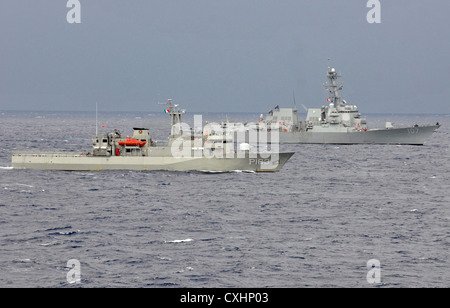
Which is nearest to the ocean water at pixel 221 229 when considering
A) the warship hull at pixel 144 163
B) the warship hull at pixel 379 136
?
the warship hull at pixel 144 163

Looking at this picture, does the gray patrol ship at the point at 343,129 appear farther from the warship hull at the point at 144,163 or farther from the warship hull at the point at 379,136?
the warship hull at the point at 144,163

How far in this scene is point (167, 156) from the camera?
51156mm

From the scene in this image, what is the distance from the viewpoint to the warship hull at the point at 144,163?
166 feet

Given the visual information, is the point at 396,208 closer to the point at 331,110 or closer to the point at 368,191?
the point at 368,191

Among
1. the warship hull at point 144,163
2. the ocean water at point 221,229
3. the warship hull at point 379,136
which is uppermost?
the warship hull at point 379,136

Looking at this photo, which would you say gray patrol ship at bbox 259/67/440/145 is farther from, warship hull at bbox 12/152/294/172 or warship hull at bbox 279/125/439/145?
warship hull at bbox 12/152/294/172

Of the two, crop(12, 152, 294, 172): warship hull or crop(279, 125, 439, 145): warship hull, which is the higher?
crop(279, 125, 439, 145): warship hull

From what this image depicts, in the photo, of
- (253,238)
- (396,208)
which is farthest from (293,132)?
(253,238)

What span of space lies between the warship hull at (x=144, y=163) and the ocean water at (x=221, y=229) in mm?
891

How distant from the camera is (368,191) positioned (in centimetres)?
4306

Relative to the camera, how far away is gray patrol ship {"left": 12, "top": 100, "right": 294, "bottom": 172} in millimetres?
50250

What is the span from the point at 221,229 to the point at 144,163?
23.8 meters

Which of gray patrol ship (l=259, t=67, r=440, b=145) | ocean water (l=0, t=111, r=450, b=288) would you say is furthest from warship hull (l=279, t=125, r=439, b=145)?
ocean water (l=0, t=111, r=450, b=288)

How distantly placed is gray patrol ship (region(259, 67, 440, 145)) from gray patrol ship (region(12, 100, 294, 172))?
136 feet
